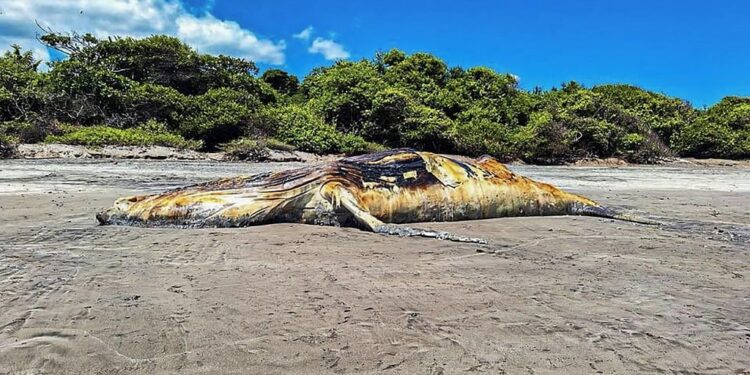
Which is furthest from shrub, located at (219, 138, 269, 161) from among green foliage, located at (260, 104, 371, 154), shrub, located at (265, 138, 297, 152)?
green foliage, located at (260, 104, 371, 154)

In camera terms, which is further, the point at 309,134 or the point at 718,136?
the point at 718,136

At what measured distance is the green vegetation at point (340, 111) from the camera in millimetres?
21547

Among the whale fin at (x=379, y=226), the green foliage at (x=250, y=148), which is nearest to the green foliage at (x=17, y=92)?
the green foliage at (x=250, y=148)

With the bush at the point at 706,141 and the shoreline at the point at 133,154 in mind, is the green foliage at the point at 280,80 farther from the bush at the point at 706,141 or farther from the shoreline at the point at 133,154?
the bush at the point at 706,141

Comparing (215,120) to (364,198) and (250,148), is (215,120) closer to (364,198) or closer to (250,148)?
(250,148)

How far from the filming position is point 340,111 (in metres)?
25.0

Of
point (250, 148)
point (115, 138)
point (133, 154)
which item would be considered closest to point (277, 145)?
point (250, 148)

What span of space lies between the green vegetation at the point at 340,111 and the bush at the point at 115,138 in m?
0.05

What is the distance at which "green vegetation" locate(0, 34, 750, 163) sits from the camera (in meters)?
21.5

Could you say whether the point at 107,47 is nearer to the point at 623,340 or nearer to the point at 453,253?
the point at 453,253

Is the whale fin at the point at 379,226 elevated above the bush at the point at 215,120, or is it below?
below

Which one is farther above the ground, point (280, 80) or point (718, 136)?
point (280, 80)

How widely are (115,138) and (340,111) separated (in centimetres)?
959

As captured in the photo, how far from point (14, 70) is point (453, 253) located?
79.6 feet
